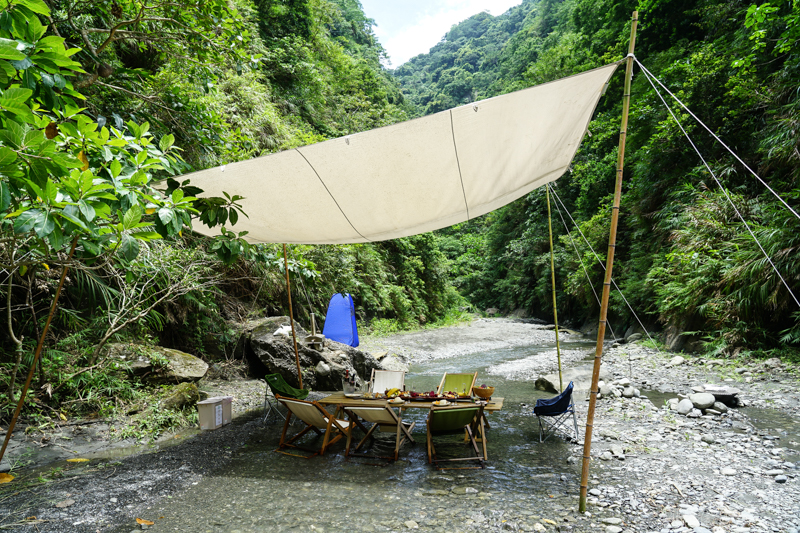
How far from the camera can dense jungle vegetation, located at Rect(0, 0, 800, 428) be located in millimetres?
2033

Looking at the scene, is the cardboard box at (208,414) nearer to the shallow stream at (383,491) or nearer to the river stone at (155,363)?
the shallow stream at (383,491)

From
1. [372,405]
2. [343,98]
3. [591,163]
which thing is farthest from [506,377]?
[343,98]

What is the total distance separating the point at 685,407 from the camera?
4676 millimetres

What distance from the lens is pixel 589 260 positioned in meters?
12.9

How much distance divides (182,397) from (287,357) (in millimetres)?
1815

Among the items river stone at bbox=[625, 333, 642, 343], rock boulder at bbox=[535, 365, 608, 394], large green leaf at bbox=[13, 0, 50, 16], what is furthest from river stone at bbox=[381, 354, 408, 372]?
large green leaf at bbox=[13, 0, 50, 16]

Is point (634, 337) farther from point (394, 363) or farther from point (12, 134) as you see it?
point (12, 134)

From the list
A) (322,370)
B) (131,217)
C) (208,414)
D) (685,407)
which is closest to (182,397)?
(208,414)

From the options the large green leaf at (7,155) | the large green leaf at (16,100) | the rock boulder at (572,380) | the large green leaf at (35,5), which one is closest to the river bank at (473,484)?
the rock boulder at (572,380)

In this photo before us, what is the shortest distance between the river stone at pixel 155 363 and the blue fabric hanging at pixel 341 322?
9.16 ft

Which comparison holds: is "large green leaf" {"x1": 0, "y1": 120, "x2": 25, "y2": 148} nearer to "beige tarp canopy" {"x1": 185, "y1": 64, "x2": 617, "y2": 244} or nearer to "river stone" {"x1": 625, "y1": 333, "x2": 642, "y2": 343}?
"beige tarp canopy" {"x1": 185, "y1": 64, "x2": 617, "y2": 244}

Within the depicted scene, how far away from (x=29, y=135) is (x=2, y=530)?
244cm

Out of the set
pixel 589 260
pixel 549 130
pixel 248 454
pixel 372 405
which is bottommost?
pixel 248 454

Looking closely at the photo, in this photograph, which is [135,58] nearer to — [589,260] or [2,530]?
[2,530]
